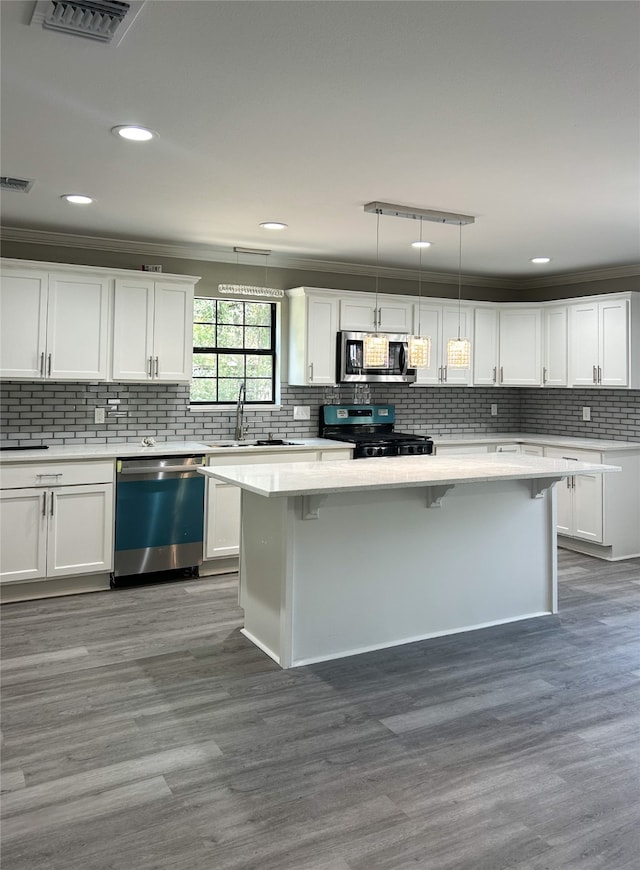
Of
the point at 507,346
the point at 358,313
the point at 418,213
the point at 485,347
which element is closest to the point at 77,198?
the point at 418,213

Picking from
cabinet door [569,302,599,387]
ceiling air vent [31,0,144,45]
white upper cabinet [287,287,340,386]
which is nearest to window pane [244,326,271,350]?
white upper cabinet [287,287,340,386]

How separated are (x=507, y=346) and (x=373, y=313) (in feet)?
5.19

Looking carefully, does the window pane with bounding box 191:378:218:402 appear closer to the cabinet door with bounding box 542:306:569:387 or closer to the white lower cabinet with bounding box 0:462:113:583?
the white lower cabinet with bounding box 0:462:113:583

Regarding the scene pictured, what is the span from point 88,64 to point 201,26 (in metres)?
0.51

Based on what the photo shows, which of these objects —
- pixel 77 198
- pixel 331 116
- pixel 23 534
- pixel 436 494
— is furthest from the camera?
pixel 23 534

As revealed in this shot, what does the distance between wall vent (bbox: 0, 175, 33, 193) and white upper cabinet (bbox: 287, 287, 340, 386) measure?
2.43 m

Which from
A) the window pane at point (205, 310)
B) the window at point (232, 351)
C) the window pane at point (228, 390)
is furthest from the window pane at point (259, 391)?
the window pane at point (205, 310)

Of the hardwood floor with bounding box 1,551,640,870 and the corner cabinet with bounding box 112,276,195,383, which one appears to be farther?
the corner cabinet with bounding box 112,276,195,383

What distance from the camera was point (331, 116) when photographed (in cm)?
283

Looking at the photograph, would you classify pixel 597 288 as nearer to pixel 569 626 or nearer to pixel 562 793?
pixel 569 626

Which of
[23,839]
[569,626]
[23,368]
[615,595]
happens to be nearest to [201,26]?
[23,839]

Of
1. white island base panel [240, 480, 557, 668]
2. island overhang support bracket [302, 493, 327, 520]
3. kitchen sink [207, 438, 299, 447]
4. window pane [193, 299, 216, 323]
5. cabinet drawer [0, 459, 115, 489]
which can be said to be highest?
window pane [193, 299, 216, 323]

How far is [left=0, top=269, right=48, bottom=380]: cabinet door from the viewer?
15.1 ft

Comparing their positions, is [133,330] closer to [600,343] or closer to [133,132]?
[133,132]
